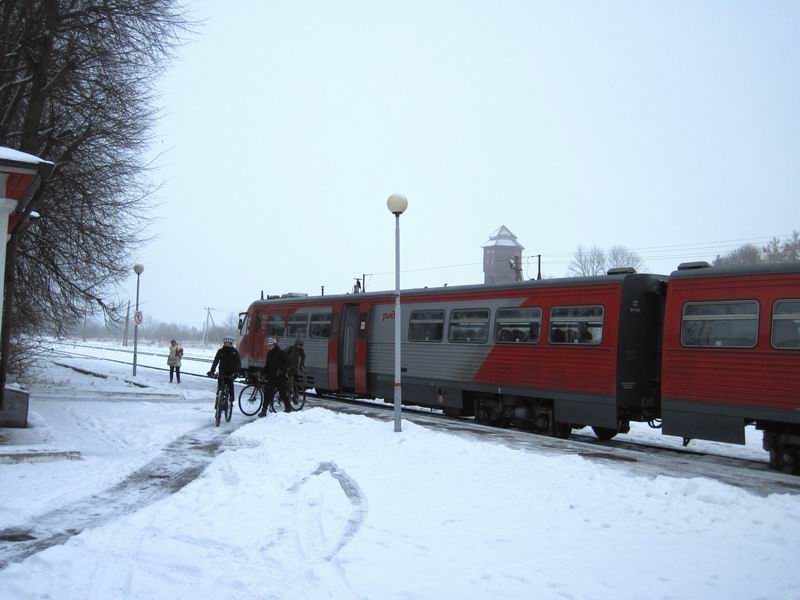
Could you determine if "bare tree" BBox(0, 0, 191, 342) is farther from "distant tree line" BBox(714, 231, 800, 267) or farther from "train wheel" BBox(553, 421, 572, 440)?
"distant tree line" BBox(714, 231, 800, 267)

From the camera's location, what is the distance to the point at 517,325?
15.0 m

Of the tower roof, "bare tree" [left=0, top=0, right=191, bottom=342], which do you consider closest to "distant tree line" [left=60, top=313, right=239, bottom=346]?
→ the tower roof

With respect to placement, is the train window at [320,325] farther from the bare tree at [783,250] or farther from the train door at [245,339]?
the bare tree at [783,250]

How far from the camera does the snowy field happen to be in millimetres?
4789

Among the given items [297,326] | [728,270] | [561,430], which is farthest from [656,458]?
[297,326]

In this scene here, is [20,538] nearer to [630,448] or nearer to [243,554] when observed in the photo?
[243,554]

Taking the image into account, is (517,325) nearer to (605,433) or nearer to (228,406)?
(605,433)

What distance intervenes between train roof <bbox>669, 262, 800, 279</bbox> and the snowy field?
4.60 metres

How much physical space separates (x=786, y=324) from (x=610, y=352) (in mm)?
3169

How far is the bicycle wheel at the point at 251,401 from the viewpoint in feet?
53.2

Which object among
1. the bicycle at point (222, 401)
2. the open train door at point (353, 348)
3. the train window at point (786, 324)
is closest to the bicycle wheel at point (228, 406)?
the bicycle at point (222, 401)

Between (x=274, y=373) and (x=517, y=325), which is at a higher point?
(x=517, y=325)

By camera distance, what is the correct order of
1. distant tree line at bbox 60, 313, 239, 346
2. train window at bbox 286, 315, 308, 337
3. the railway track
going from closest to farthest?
the railway track
train window at bbox 286, 315, 308, 337
distant tree line at bbox 60, 313, 239, 346

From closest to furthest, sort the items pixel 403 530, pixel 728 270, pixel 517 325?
pixel 403 530
pixel 728 270
pixel 517 325
